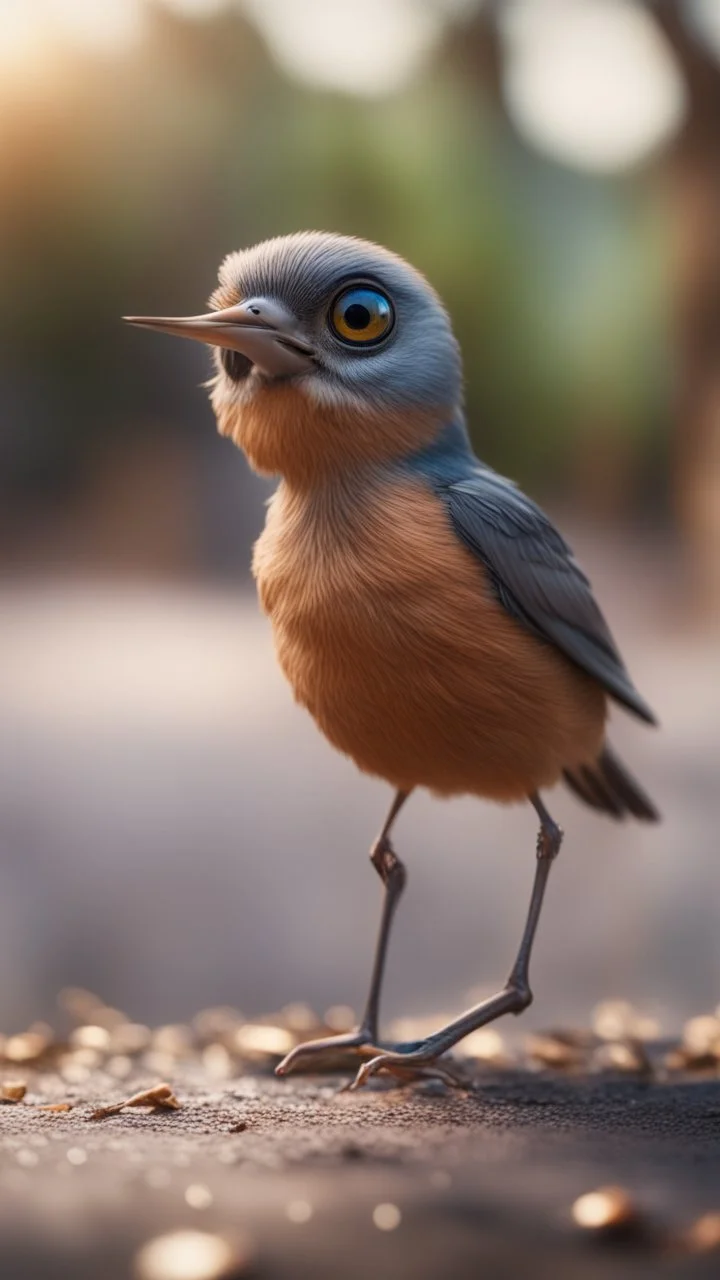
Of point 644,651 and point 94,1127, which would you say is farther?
point 644,651

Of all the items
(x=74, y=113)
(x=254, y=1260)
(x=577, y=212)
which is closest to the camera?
(x=254, y=1260)

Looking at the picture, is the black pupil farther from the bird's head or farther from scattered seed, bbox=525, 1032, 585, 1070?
scattered seed, bbox=525, 1032, 585, 1070

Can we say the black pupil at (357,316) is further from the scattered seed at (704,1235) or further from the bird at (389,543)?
the scattered seed at (704,1235)

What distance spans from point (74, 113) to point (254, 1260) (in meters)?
10.0

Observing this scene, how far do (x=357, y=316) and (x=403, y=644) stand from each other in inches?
22.8

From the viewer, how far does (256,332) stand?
7.27 feet

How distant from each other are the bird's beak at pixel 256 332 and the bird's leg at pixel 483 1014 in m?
0.99

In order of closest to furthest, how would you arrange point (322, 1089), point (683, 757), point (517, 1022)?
point (322, 1089), point (517, 1022), point (683, 757)

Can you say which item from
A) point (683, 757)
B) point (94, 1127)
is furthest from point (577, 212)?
point (94, 1127)

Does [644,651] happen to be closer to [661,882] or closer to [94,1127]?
[661,882]

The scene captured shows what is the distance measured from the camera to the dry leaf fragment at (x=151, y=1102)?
7.66 ft

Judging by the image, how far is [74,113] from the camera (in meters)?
10.2

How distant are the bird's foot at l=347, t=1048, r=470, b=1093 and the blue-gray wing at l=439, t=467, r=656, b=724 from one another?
81 centimetres

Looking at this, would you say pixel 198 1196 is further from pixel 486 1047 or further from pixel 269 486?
pixel 269 486
